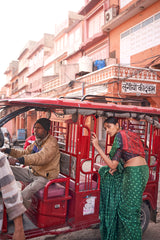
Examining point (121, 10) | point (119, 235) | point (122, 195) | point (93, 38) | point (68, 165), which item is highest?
point (121, 10)

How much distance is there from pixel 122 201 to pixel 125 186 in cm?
24

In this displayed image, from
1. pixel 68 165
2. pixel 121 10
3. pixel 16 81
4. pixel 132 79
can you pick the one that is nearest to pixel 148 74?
pixel 132 79

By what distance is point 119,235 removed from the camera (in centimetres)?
335

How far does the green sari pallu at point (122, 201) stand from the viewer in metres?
3.17

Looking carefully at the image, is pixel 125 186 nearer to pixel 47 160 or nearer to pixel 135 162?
pixel 135 162

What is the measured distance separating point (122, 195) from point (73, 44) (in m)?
18.9

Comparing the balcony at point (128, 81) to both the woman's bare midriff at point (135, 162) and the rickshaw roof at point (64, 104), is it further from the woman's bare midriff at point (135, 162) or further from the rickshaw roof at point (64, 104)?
the woman's bare midriff at point (135, 162)

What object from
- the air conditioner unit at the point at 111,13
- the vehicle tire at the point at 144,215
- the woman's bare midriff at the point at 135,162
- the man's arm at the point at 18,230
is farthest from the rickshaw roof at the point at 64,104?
the air conditioner unit at the point at 111,13

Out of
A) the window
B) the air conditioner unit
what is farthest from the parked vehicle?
the air conditioner unit

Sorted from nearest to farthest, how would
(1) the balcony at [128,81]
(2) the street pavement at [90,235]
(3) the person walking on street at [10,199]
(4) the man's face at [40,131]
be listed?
(3) the person walking on street at [10,199], (4) the man's face at [40,131], (2) the street pavement at [90,235], (1) the balcony at [128,81]

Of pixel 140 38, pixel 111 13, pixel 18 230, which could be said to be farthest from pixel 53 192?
pixel 111 13

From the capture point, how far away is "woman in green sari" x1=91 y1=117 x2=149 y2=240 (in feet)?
10.3

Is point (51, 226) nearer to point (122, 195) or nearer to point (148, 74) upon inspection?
point (122, 195)

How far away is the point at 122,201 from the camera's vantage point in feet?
10.8
